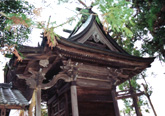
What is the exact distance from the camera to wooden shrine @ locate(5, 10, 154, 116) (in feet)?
19.0

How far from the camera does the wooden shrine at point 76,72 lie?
5.78 metres

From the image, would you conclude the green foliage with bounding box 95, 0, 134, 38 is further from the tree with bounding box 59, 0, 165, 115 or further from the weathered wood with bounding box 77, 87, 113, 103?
the weathered wood with bounding box 77, 87, 113, 103

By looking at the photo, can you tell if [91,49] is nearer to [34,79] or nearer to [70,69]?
[70,69]

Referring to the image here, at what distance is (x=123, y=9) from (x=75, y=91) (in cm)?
393

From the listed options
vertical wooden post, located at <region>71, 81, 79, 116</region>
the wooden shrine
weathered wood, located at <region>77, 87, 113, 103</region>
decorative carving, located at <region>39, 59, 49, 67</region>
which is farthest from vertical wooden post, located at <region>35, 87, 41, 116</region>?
weathered wood, located at <region>77, 87, 113, 103</region>

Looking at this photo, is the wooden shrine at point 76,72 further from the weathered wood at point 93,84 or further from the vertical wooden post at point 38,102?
the vertical wooden post at point 38,102

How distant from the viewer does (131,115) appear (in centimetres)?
2809

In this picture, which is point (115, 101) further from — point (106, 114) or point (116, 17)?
point (116, 17)

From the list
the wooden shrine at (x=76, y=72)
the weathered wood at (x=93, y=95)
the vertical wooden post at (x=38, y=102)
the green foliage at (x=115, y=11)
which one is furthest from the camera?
the weathered wood at (x=93, y=95)

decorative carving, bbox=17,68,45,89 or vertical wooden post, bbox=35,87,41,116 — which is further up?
decorative carving, bbox=17,68,45,89

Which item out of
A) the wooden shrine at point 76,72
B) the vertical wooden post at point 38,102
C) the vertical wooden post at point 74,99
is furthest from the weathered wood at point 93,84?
the vertical wooden post at point 38,102

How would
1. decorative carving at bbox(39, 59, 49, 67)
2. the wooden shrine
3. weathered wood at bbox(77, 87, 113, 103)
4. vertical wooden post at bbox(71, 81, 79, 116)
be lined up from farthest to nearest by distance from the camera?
1. weathered wood at bbox(77, 87, 113, 103)
2. decorative carving at bbox(39, 59, 49, 67)
3. the wooden shrine
4. vertical wooden post at bbox(71, 81, 79, 116)

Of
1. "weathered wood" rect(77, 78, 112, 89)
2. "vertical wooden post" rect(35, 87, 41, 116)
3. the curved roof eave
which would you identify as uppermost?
the curved roof eave

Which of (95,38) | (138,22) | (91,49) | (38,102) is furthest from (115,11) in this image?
(138,22)
